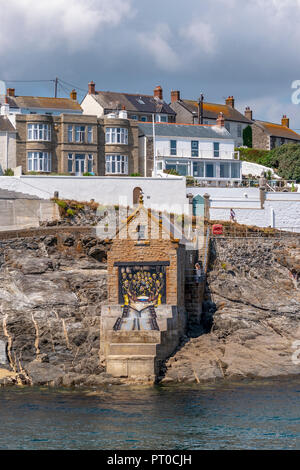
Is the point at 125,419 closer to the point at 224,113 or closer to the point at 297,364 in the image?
the point at 297,364

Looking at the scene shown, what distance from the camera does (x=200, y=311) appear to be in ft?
146

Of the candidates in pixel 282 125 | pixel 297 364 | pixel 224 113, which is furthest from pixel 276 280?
pixel 282 125

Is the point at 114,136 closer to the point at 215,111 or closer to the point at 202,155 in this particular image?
the point at 202,155

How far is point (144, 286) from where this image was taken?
40.1 meters

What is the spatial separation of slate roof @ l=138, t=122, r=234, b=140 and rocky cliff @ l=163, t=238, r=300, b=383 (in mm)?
19964

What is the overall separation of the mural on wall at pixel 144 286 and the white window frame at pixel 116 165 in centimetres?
2715

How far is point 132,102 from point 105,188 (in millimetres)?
23876

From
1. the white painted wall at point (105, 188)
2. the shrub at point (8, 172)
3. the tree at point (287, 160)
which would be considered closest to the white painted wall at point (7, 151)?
the shrub at point (8, 172)

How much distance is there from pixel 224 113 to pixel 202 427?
6121 cm

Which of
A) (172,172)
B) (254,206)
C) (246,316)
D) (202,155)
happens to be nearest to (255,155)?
(202,155)

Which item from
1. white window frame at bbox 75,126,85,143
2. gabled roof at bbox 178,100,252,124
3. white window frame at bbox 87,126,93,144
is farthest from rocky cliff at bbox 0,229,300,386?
gabled roof at bbox 178,100,252,124

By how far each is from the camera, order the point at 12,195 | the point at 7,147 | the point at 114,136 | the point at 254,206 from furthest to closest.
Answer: the point at 114,136, the point at 7,147, the point at 254,206, the point at 12,195

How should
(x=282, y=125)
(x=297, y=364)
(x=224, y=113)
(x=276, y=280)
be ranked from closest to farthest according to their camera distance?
(x=297, y=364) < (x=276, y=280) < (x=224, y=113) < (x=282, y=125)

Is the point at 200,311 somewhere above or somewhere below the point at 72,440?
above
